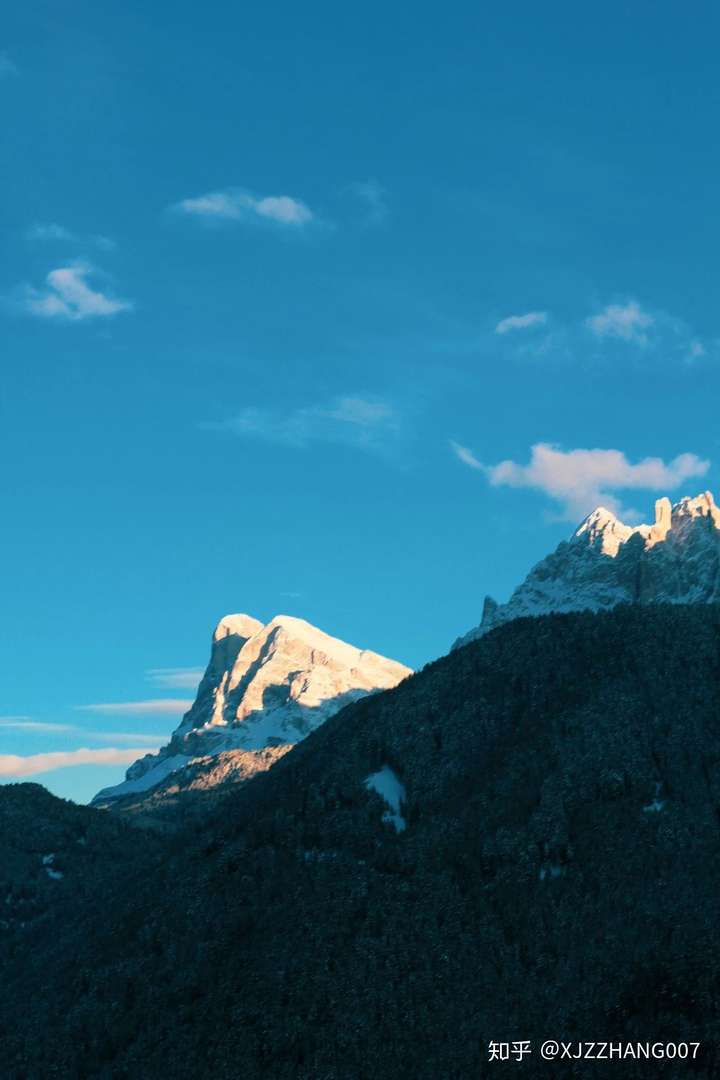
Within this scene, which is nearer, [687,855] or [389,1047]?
[389,1047]

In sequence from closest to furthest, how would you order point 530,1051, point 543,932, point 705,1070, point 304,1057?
point 705,1070
point 530,1051
point 304,1057
point 543,932

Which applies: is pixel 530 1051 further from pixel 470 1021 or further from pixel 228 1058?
pixel 228 1058

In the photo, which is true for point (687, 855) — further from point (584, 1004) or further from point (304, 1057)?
point (304, 1057)

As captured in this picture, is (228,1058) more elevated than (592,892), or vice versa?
(592,892)

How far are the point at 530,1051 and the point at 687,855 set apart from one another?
48.3 meters

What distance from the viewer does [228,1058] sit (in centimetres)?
17675

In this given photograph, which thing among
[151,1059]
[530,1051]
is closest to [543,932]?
[530,1051]

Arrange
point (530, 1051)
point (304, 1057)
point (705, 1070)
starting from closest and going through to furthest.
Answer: point (705, 1070), point (530, 1051), point (304, 1057)

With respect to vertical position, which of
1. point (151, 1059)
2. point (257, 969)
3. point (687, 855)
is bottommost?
point (151, 1059)

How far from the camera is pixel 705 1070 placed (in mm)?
150125

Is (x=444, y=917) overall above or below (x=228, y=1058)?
above

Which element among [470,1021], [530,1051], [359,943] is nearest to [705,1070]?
[530,1051]

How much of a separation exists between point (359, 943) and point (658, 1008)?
5153cm

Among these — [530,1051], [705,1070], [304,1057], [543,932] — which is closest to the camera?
[705,1070]
